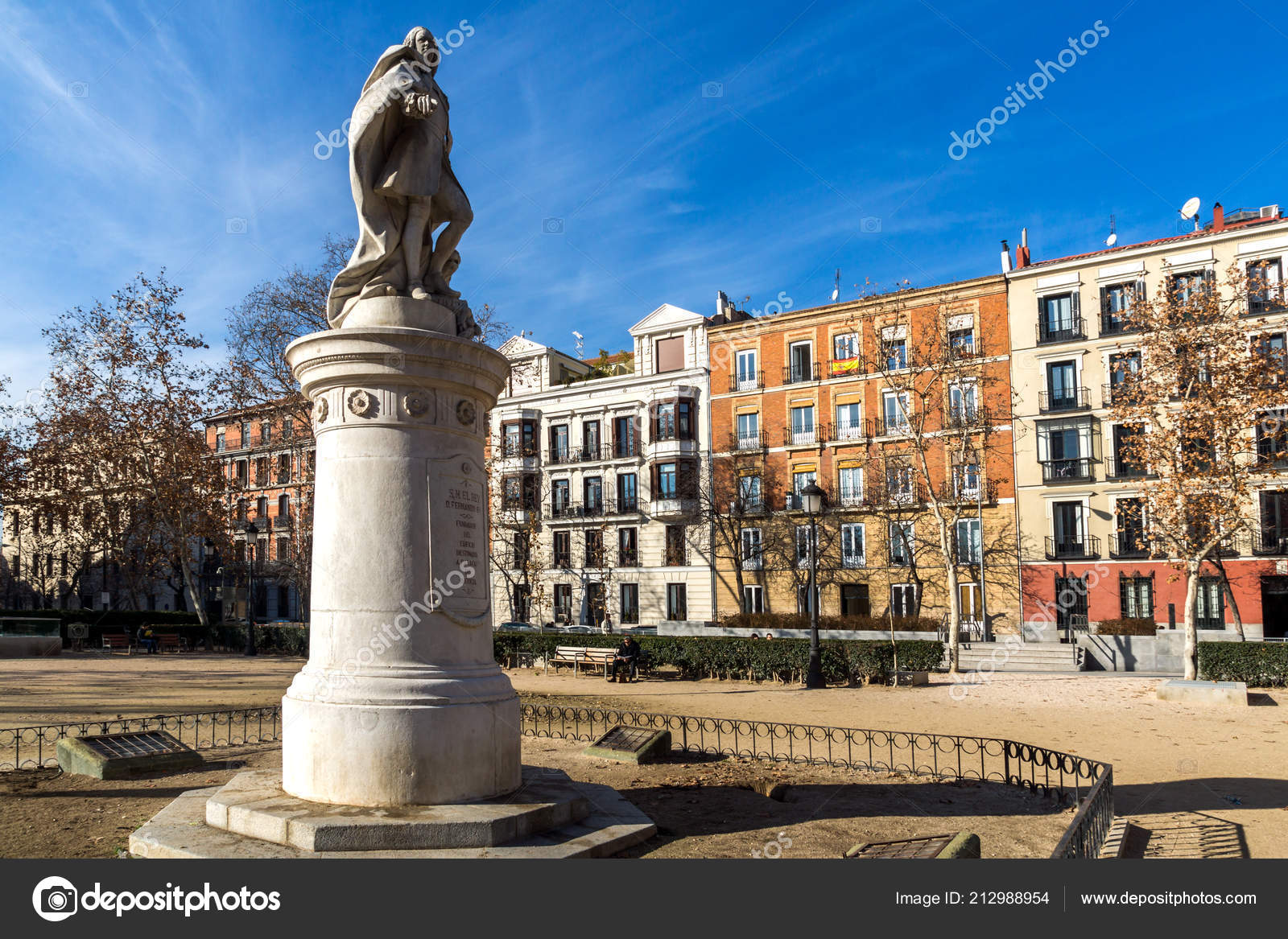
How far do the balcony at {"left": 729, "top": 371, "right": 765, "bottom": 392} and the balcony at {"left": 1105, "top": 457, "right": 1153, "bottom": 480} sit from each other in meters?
14.4

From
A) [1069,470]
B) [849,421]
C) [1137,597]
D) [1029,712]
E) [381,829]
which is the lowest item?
[1029,712]

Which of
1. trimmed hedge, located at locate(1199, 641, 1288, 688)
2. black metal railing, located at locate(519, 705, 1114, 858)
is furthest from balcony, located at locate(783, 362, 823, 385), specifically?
black metal railing, located at locate(519, 705, 1114, 858)

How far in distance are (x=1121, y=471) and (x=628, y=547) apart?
20883 millimetres

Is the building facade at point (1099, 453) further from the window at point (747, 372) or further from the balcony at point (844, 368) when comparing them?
the window at point (747, 372)

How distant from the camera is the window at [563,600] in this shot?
4369 cm

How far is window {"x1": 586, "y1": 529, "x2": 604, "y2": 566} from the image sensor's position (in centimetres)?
4216

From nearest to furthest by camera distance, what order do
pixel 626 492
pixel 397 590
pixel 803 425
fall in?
pixel 397 590
pixel 803 425
pixel 626 492

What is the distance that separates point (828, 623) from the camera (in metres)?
33.9

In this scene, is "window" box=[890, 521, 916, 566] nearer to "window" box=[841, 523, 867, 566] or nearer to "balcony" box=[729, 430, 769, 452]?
"window" box=[841, 523, 867, 566]

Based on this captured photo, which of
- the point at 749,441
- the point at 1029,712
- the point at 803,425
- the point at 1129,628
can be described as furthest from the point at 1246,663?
the point at 749,441

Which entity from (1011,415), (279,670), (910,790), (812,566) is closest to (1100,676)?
(812,566)

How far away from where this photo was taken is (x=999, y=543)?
114ft

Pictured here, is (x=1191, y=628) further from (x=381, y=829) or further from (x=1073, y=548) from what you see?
(x=381, y=829)

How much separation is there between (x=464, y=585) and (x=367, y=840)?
5.70 ft
